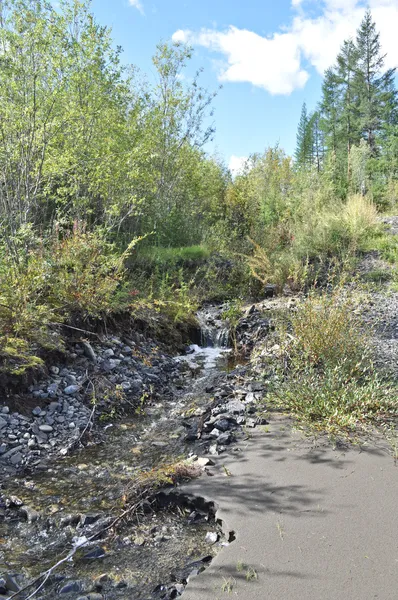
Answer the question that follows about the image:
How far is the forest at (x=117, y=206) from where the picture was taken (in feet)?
19.4

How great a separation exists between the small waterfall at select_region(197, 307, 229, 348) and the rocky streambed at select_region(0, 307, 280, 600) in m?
1.45

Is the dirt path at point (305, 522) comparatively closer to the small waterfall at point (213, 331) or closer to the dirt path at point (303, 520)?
the dirt path at point (303, 520)

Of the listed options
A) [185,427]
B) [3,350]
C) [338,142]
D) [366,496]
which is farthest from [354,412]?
[338,142]

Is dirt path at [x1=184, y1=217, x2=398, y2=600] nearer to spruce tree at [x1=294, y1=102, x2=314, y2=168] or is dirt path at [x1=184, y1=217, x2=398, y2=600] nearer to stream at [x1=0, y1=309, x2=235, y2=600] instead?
stream at [x1=0, y1=309, x2=235, y2=600]

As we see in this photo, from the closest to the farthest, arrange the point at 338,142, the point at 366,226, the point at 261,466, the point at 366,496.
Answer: the point at 366,496, the point at 261,466, the point at 366,226, the point at 338,142

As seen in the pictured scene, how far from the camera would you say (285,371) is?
5.46 m

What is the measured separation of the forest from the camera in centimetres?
591

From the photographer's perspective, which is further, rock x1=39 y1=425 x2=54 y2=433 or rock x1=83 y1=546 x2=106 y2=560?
rock x1=39 y1=425 x2=54 y2=433

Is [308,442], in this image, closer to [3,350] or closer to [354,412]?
[354,412]

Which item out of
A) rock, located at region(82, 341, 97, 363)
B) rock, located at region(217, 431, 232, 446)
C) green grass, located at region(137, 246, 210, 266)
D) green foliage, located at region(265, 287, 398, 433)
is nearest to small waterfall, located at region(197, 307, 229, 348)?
green grass, located at region(137, 246, 210, 266)

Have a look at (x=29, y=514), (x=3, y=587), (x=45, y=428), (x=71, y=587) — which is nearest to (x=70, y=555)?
(x=71, y=587)

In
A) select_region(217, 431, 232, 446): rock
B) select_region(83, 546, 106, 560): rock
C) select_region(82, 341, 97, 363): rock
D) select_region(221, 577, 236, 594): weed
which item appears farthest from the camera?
select_region(82, 341, 97, 363): rock

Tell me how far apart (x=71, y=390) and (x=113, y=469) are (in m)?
1.37

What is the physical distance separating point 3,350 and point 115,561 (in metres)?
2.61
